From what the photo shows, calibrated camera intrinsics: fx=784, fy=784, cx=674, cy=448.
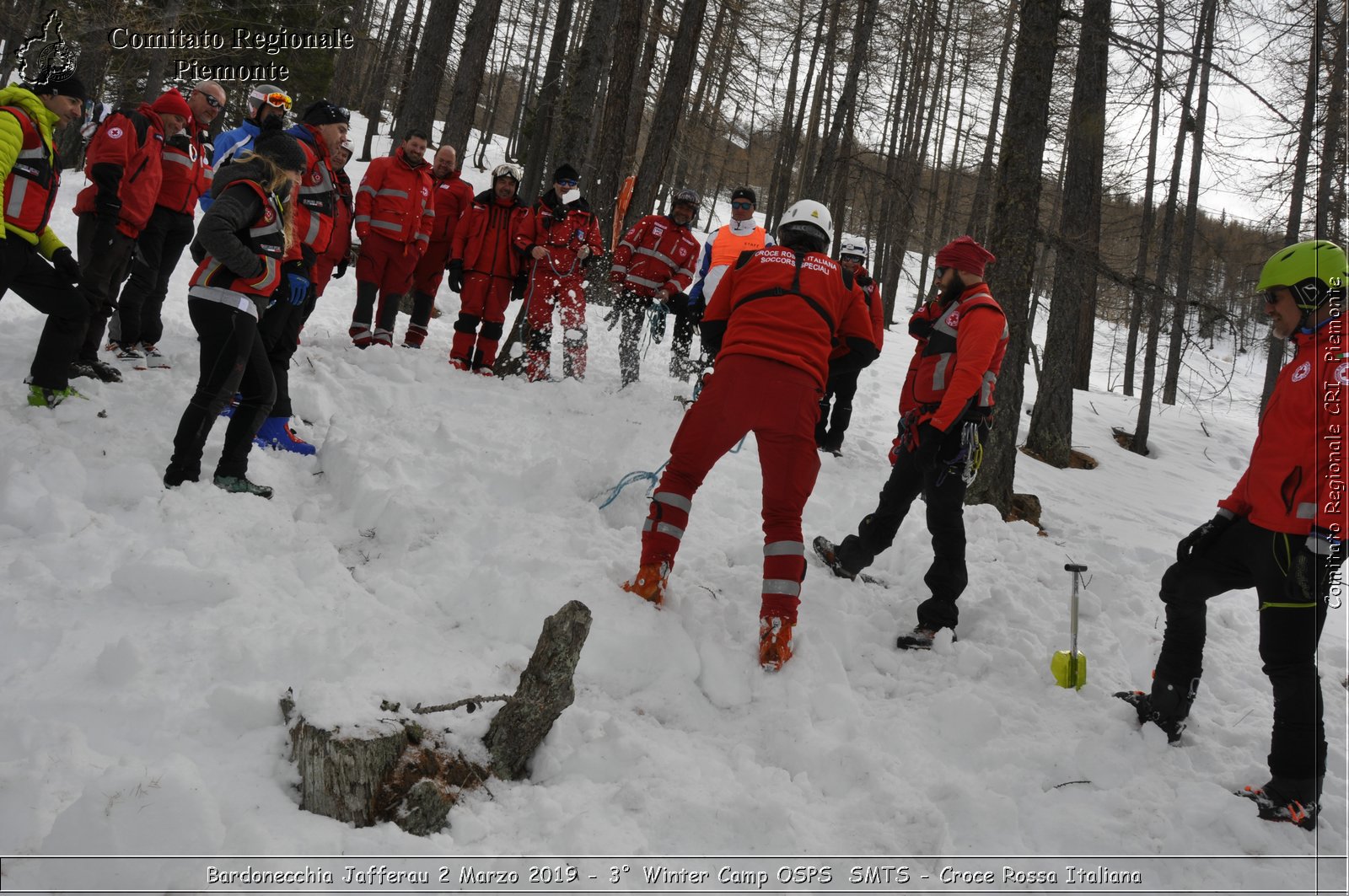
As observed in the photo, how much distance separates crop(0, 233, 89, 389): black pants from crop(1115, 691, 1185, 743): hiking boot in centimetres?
564

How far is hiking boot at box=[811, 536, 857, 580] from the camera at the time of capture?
457cm

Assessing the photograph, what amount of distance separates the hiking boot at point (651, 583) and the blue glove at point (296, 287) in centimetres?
258

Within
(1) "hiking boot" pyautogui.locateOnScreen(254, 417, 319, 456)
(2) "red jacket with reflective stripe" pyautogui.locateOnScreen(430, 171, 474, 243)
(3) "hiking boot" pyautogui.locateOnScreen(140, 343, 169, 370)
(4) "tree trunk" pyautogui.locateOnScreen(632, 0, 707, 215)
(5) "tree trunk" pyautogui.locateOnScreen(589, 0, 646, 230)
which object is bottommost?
(1) "hiking boot" pyautogui.locateOnScreen(254, 417, 319, 456)

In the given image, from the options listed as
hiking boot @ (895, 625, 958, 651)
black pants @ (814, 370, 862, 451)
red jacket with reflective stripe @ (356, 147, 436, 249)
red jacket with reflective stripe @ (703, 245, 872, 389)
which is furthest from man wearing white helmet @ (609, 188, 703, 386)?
hiking boot @ (895, 625, 958, 651)

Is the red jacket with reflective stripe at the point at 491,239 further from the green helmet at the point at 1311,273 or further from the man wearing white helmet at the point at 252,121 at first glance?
the green helmet at the point at 1311,273

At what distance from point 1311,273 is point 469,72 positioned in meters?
10.4

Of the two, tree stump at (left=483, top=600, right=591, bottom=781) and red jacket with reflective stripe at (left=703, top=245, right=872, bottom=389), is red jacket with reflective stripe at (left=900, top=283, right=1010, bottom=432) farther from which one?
tree stump at (left=483, top=600, right=591, bottom=781)

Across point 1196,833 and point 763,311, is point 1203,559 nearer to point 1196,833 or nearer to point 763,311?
point 1196,833

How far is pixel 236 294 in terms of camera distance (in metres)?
3.85

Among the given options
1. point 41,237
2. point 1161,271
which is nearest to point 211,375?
point 41,237

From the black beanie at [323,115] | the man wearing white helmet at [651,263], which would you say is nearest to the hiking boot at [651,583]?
the black beanie at [323,115]

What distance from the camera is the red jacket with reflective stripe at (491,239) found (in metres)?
7.08

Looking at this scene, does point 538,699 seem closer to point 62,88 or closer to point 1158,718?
point 1158,718

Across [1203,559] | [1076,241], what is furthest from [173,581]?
[1076,241]
